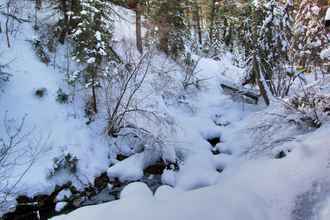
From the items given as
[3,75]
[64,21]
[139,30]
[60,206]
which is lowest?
[60,206]

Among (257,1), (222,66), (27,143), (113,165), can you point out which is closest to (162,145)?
(113,165)

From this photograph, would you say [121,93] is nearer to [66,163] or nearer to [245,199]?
[66,163]

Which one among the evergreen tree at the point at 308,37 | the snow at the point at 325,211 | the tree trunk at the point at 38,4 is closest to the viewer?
the snow at the point at 325,211

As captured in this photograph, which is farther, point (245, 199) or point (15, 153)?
point (15, 153)

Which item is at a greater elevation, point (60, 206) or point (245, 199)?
point (245, 199)

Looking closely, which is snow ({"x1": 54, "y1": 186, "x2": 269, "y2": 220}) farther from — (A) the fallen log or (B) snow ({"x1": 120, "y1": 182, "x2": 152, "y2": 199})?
(A) the fallen log

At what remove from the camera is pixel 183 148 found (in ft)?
30.9

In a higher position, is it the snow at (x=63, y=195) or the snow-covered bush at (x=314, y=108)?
the snow-covered bush at (x=314, y=108)

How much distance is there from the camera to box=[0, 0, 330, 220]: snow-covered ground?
4.73 metres

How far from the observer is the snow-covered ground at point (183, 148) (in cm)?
473

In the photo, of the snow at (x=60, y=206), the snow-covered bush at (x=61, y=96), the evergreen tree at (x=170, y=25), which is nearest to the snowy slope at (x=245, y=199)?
the snow at (x=60, y=206)

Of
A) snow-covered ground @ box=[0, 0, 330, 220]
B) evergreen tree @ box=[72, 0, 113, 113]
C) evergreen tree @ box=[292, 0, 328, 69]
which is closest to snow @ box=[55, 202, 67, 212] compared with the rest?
snow-covered ground @ box=[0, 0, 330, 220]

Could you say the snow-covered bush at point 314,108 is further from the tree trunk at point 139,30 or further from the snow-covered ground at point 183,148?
the tree trunk at point 139,30

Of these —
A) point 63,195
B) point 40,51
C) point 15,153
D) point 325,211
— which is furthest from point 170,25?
point 325,211
